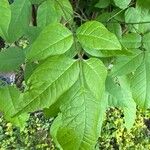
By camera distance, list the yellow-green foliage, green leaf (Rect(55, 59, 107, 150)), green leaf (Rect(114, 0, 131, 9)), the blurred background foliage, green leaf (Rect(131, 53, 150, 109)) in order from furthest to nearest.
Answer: the yellow-green foliage, the blurred background foliage, green leaf (Rect(114, 0, 131, 9)), green leaf (Rect(131, 53, 150, 109)), green leaf (Rect(55, 59, 107, 150))

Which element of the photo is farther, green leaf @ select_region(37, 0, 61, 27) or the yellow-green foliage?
the yellow-green foliage

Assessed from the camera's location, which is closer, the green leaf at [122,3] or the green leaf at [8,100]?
the green leaf at [8,100]

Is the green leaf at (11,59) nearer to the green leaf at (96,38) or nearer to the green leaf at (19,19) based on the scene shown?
the green leaf at (19,19)

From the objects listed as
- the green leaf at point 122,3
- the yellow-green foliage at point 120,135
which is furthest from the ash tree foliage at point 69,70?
the yellow-green foliage at point 120,135

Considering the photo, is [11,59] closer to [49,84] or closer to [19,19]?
[19,19]

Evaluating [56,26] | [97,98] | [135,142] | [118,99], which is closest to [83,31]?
[56,26]

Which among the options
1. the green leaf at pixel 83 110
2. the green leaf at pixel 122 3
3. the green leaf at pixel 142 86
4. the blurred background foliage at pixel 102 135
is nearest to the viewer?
the green leaf at pixel 83 110

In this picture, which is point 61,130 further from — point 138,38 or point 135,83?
point 138,38

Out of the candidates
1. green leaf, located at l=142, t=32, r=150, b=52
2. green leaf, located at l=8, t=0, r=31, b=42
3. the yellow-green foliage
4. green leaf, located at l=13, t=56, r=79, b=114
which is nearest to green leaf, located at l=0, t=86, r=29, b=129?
green leaf, located at l=8, t=0, r=31, b=42

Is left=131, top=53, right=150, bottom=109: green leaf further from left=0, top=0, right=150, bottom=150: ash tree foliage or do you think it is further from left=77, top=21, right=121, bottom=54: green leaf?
left=77, top=21, right=121, bottom=54: green leaf
